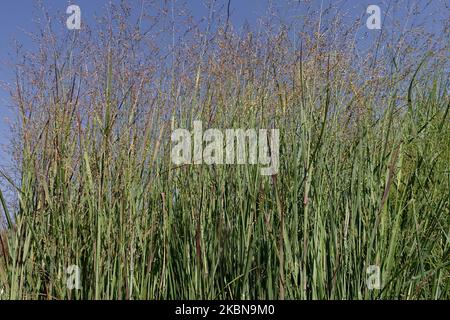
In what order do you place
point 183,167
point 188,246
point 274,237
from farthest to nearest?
point 183,167 → point 188,246 → point 274,237

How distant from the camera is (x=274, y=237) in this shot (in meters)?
1.68

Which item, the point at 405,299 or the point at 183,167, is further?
the point at 183,167

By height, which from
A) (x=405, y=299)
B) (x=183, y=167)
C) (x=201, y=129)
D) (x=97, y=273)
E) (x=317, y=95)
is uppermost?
(x=317, y=95)

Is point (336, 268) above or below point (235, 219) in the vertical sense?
below

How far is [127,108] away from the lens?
1.96 meters

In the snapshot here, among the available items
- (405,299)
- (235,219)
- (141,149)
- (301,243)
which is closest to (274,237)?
(301,243)

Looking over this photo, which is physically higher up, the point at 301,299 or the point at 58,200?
the point at 58,200

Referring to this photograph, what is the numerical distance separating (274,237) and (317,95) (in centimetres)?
70

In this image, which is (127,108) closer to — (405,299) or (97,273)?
(97,273)

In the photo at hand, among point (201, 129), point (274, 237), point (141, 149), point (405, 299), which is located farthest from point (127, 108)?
point (405, 299)

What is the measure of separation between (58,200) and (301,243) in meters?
0.86

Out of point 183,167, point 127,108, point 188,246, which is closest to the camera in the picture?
point 188,246

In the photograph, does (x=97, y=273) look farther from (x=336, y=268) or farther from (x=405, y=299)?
(x=405, y=299)

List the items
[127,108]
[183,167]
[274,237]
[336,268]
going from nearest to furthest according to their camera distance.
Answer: [336,268]
[274,237]
[127,108]
[183,167]
